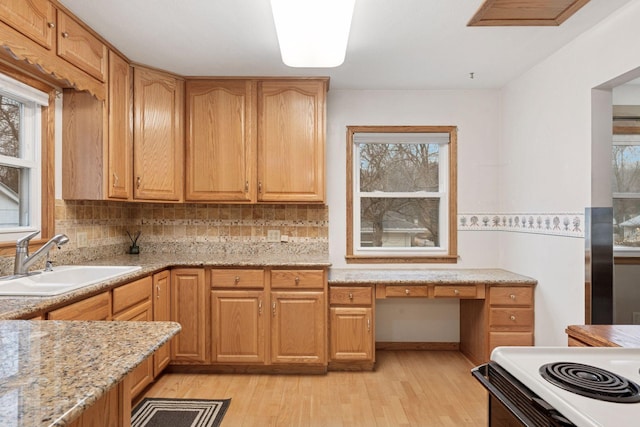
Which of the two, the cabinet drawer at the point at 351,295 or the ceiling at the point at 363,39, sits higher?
the ceiling at the point at 363,39

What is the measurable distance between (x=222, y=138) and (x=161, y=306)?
1392 mm

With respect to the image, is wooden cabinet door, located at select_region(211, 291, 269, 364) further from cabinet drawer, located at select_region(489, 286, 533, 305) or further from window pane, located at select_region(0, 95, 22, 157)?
cabinet drawer, located at select_region(489, 286, 533, 305)

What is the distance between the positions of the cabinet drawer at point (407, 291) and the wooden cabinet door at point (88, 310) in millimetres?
1917

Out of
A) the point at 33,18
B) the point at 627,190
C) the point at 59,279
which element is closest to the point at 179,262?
the point at 59,279

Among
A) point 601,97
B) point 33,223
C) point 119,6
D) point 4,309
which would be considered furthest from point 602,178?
point 33,223

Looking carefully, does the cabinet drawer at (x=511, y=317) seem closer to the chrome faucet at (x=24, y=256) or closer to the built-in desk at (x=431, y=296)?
the built-in desk at (x=431, y=296)

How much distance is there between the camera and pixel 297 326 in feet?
9.61

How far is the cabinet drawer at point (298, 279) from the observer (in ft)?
9.61

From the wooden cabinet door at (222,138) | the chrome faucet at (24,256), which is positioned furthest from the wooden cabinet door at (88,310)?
the wooden cabinet door at (222,138)

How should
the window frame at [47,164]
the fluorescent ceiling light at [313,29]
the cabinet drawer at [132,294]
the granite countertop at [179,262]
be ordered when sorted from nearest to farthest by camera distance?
the fluorescent ceiling light at [313,29], the granite countertop at [179,262], the cabinet drawer at [132,294], the window frame at [47,164]

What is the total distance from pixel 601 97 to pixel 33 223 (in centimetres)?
359

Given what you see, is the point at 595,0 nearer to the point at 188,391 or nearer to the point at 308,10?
the point at 308,10

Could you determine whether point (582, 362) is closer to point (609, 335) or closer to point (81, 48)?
point (609, 335)

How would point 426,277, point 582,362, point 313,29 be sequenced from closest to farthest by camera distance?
1. point 582,362
2. point 313,29
3. point 426,277
